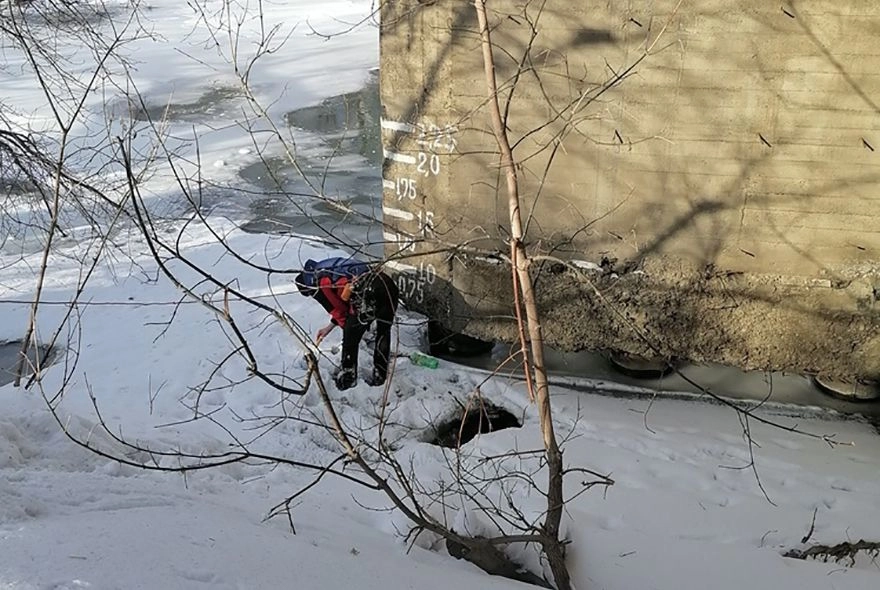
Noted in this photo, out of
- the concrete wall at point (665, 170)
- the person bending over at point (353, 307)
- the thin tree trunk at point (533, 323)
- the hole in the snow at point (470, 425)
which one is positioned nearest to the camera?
the thin tree trunk at point (533, 323)

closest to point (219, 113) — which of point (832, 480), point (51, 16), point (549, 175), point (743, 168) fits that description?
point (51, 16)

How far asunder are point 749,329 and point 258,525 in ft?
14.1

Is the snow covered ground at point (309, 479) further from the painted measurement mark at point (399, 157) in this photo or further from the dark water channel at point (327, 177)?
the painted measurement mark at point (399, 157)

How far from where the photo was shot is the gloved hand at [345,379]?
6.64m

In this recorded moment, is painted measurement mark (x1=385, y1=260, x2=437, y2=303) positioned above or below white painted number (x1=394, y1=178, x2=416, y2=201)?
below

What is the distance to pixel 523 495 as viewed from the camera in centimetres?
516

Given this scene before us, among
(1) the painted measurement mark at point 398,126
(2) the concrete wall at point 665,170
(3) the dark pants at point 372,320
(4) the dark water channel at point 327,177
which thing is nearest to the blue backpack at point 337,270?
(3) the dark pants at point 372,320

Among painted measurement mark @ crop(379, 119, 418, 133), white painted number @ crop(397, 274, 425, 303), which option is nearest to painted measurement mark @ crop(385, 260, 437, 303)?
white painted number @ crop(397, 274, 425, 303)

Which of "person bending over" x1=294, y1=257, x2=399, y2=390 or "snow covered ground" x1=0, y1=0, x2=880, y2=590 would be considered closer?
"snow covered ground" x1=0, y1=0, x2=880, y2=590

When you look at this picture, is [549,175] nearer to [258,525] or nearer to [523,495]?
[523,495]

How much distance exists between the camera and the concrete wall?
18.7ft

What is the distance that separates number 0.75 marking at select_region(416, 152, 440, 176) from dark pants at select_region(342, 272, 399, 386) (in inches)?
36.1

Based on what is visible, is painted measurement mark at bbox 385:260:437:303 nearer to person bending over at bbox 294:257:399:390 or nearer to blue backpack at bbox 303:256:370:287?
person bending over at bbox 294:257:399:390

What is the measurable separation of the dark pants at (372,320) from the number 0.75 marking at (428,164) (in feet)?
3.01
